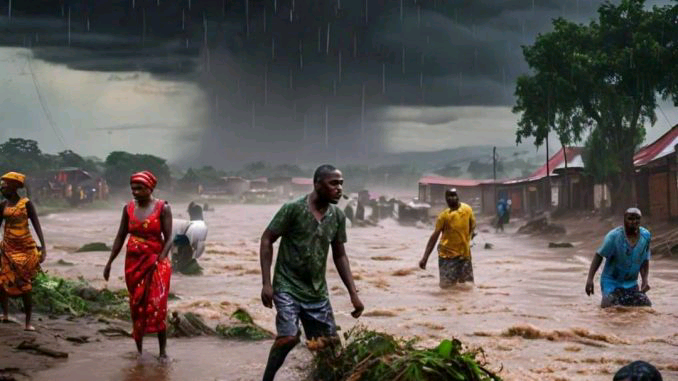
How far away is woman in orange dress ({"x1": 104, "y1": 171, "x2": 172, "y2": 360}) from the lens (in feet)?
23.6

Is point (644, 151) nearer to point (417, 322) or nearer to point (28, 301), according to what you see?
point (417, 322)

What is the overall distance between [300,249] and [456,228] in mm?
6788

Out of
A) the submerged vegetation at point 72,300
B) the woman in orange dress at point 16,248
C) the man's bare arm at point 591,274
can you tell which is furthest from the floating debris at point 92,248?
the man's bare arm at point 591,274

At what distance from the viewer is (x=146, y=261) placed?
7.24 metres

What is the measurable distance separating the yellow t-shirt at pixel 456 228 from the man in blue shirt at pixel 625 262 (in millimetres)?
2923

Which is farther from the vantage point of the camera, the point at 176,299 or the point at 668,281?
the point at 668,281

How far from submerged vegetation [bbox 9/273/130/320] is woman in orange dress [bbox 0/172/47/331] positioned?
4.21 feet

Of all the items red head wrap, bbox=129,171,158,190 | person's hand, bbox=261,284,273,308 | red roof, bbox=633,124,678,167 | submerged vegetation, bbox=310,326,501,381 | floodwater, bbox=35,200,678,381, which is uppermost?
red roof, bbox=633,124,678,167

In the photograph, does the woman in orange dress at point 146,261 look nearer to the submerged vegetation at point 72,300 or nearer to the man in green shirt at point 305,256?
the man in green shirt at point 305,256

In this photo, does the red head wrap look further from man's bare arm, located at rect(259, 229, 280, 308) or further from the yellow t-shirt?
the yellow t-shirt

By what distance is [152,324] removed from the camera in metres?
7.20

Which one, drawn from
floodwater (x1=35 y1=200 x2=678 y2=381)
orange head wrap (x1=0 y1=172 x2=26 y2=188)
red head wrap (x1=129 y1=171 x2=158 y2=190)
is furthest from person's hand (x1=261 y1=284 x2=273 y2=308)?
orange head wrap (x1=0 y1=172 x2=26 y2=188)

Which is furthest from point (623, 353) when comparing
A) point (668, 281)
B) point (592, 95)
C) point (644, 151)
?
point (644, 151)

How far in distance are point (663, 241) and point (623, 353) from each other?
15887 millimetres
